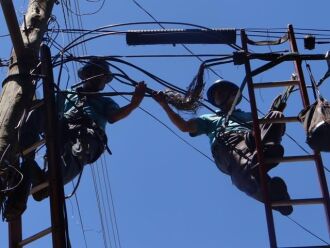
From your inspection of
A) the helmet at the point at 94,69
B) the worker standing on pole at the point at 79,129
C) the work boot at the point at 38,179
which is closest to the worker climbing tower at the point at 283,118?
the worker standing on pole at the point at 79,129

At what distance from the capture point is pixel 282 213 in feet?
20.3

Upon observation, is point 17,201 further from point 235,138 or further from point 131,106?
point 235,138

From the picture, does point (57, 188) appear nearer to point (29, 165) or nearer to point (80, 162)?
point (29, 165)

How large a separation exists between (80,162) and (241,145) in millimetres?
1567

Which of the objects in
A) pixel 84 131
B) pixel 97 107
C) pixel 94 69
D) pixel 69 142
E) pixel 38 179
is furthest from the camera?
pixel 94 69

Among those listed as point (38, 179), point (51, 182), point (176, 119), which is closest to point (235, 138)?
point (176, 119)

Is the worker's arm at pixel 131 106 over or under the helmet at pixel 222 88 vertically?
under

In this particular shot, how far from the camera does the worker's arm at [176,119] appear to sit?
7.12m

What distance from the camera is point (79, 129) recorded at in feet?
22.0

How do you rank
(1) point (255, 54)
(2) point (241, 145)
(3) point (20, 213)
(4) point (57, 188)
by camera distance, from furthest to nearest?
(2) point (241, 145) → (1) point (255, 54) → (3) point (20, 213) → (4) point (57, 188)

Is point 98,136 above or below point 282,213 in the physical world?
above

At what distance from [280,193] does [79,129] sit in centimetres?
195

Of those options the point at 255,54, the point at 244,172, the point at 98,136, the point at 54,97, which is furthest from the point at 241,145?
the point at 54,97

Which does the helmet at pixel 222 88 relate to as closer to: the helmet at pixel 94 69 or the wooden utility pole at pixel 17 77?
the helmet at pixel 94 69
